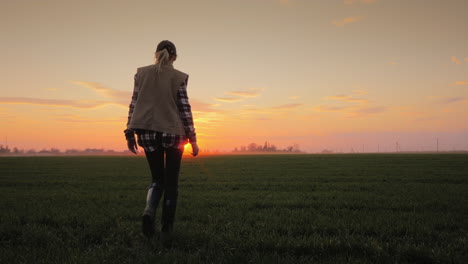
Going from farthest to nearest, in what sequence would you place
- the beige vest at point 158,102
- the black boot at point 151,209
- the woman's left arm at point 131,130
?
the woman's left arm at point 131,130 → the black boot at point 151,209 → the beige vest at point 158,102

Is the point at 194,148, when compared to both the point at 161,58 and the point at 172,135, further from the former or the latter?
the point at 161,58

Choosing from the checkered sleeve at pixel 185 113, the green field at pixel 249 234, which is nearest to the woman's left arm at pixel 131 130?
the checkered sleeve at pixel 185 113

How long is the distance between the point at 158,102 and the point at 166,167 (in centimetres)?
99

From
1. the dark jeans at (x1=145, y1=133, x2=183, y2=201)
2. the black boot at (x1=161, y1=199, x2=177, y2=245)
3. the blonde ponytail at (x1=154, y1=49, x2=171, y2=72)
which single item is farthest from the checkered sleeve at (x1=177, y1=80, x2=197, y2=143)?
the black boot at (x1=161, y1=199, x2=177, y2=245)

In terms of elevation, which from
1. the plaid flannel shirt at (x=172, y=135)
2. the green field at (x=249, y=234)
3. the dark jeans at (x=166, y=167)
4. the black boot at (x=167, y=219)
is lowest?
the green field at (x=249, y=234)

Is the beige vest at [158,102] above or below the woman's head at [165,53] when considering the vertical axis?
below

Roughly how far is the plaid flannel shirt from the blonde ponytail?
0.43m

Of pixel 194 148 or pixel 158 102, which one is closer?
pixel 158 102

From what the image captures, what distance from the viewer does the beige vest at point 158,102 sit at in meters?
4.50

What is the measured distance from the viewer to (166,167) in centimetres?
464

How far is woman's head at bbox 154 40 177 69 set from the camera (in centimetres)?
461

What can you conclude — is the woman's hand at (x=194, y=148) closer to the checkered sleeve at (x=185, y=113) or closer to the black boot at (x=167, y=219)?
the checkered sleeve at (x=185, y=113)

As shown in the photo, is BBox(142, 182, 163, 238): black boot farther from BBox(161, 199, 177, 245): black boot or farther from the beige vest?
the beige vest

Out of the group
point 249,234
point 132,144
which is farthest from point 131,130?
point 249,234
